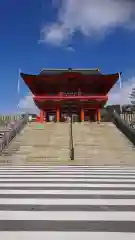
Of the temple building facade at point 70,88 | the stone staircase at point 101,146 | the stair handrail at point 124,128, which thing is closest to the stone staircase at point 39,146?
the stone staircase at point 101,146

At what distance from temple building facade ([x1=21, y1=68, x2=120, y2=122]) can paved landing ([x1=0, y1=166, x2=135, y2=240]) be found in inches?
922

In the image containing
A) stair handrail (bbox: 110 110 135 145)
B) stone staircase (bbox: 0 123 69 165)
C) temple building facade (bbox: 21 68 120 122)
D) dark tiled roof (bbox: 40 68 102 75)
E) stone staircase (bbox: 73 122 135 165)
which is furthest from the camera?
dark tiled roof (bbox: 40 68 102 75)

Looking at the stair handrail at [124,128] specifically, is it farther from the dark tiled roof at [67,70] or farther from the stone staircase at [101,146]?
the dark tiled roof at [67,70]

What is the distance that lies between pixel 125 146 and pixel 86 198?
12.3m

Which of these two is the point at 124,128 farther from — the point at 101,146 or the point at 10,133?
the point at 10,133

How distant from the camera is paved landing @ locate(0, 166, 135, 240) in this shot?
4.09 m

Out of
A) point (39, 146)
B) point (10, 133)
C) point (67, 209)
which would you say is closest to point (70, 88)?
point (10, 133)

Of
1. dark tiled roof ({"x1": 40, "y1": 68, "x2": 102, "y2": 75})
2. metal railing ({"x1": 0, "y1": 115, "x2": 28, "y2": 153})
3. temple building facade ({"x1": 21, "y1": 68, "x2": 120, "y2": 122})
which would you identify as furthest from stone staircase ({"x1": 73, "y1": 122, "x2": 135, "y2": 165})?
dark tiled roof ({"x1": 40, "y1": 68, "x2": 102, "y2": 75})

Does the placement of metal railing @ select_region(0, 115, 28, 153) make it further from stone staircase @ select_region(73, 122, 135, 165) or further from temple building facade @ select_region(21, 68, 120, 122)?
temple building facade @ select_region(21, 68, 120, 122)

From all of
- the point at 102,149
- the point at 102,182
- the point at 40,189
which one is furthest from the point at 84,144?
the point at 40,189

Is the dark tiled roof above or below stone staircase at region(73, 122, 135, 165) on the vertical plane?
above

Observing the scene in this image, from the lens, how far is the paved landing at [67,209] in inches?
161

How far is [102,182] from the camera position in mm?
8203

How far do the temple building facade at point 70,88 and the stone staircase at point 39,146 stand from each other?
6.79 metres
